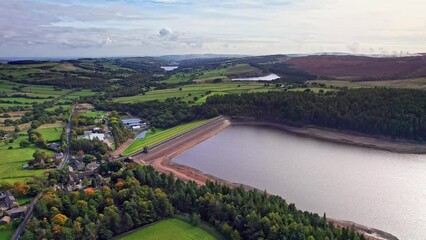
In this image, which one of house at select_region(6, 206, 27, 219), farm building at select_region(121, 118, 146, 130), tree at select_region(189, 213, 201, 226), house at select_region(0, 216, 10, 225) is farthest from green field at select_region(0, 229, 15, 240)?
farm building at select_region(121, 118, 146, 130)

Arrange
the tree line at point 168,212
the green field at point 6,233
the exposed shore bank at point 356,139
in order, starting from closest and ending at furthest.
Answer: the tree line at point 168,212 → the green field at point 6,233 → the exposed shore bank at point 356,139

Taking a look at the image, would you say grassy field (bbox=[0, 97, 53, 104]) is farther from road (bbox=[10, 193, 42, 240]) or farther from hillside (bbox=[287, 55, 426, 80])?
hillside (bbox=[287, 55, 426, 80])

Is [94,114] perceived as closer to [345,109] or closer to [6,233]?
→ [6,233]

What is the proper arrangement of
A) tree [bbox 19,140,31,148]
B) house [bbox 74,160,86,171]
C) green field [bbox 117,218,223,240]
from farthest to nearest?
tree [bbox 19,140,31,148], house [bbox 74,160,86,171], green field [bbox 117,218,223,240]

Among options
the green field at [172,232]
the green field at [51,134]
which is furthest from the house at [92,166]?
the green field at [172,232]

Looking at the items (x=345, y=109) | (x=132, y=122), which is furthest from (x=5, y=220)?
(x=345, y=109)

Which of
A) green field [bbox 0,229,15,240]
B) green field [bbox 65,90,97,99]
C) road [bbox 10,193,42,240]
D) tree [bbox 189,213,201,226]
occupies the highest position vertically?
green field [bbox 65,90,97,99]

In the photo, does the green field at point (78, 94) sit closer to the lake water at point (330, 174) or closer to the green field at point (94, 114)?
the green field at point (94, 114)
